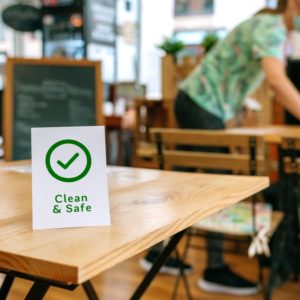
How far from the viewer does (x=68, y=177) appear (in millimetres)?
764

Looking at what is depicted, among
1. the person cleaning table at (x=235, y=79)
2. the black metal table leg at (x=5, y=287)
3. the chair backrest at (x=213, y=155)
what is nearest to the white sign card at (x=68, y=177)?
the black metal table leg at (x=5, y=287)

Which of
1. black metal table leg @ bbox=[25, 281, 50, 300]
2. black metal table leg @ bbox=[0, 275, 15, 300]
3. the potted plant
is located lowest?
black metal table leg @ bbox=[0, 275, 15, 300]

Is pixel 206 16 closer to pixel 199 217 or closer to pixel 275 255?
pixel 275 255

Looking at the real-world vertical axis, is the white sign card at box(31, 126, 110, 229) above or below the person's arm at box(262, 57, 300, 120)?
below

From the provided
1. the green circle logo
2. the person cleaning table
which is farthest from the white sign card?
the person cleaning table

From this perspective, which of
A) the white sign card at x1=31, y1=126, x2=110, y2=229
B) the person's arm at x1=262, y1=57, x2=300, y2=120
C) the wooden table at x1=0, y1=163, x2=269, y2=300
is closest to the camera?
the wooden table at x1=0, y1=163, x2=269, y2=300

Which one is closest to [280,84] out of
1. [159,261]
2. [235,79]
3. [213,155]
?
[235,79]

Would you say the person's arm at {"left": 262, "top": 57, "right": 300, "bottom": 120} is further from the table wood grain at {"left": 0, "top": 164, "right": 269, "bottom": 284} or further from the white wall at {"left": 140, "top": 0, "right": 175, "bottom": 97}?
the white wall at {"left": 140, "top": 0, "right": 175, "bottom": 97}

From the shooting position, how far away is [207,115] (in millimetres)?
2377

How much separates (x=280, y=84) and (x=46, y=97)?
1093 mm

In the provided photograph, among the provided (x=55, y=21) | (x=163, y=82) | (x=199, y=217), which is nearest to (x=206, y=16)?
(x=55, y=21)

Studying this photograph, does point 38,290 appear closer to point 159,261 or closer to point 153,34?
point 159,261

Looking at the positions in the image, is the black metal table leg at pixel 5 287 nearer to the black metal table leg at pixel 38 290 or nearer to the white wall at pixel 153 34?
the black metal table leg at pixel 38 290

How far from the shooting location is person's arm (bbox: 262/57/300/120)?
2.15m
